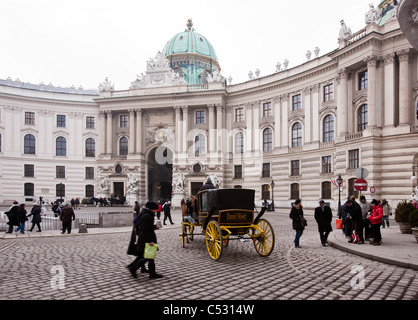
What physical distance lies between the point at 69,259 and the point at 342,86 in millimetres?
31453

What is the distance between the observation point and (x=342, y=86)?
34.1 metres

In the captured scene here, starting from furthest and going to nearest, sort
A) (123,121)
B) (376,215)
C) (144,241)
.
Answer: (123,121) < (376,215) < (144,241)

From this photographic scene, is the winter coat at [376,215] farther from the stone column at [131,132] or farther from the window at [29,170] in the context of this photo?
the window at [29,170]

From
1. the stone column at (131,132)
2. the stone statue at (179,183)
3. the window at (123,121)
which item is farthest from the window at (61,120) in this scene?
the stone statue at (179,183)

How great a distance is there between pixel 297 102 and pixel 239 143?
31.2ft

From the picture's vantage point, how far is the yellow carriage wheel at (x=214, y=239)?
9.20 metres

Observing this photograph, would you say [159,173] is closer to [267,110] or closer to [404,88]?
[267,110]

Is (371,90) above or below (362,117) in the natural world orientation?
above

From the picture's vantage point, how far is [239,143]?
151 ft

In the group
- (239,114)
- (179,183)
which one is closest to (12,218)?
(179,183)

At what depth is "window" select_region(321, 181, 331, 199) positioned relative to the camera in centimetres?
3597

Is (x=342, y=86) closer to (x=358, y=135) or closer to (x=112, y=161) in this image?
(x=358, y=135)
